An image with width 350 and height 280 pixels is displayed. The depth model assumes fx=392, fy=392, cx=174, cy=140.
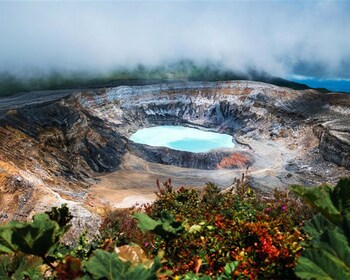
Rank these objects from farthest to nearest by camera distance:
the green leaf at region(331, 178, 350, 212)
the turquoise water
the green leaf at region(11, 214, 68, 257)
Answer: the turquoise water, the green leaf at region(331, 178, 350, 212), the green leaf at region(11, 214, 68, 257)

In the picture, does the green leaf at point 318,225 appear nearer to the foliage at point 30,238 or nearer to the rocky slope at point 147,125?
the foliage at point 30,238

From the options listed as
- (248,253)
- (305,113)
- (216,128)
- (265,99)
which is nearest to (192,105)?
(216,128)

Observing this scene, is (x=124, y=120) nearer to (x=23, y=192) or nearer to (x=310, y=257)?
(x=23, y=192)

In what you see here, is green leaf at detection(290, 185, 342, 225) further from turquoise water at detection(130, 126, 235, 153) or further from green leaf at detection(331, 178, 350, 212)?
turquoise water at detection(130, 126, 235, 153)

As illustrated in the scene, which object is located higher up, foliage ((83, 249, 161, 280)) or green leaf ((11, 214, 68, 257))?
green leaf ((11, 214, 68, 257))

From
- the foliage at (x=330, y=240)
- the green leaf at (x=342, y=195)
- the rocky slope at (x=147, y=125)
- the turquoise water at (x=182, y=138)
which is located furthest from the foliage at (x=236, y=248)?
the turquoise water at (x=182, y=138)

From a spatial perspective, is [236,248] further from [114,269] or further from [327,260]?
[114,269]

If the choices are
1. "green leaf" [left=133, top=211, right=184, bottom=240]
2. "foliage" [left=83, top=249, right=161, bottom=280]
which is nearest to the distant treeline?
"green leaf" [left=133, top=211, right=184, bottom=240]
